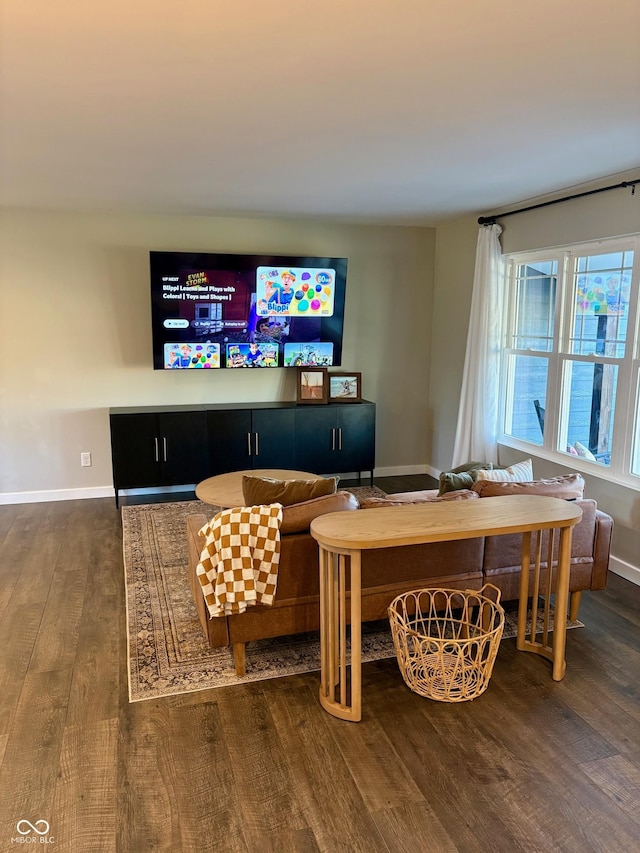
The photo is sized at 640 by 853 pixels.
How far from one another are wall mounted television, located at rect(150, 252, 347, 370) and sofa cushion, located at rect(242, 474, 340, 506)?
9.06 ft

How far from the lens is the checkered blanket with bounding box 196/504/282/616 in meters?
2.64

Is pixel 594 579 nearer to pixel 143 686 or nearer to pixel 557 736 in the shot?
pixel 557 736

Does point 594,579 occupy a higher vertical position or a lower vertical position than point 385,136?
lower

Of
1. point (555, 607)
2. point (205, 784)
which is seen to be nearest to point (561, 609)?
point (555, 607)

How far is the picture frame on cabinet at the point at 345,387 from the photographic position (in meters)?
5.91

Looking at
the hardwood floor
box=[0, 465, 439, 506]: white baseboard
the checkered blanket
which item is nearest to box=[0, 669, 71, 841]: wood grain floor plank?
the hardwood floor

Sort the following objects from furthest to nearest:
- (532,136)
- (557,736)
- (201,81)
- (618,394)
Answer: (618,394), (532,136), (557,736), (201,81)

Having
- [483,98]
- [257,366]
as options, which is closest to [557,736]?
[483,98]

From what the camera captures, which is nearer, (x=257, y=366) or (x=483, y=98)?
(x=483, y=98)

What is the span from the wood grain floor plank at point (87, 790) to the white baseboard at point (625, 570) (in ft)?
10.2

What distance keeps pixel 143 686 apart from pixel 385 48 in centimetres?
272

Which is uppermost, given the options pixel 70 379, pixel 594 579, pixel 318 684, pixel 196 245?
pixel 196 245

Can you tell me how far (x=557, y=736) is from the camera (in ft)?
8.07

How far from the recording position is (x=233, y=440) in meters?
5.43
